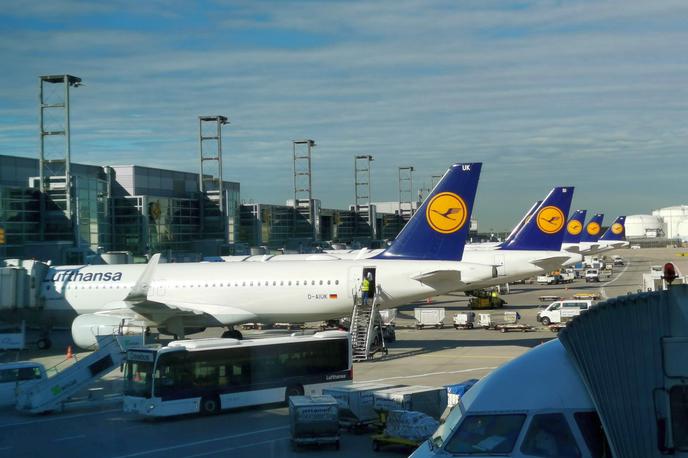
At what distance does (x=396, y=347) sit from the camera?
3975 cm

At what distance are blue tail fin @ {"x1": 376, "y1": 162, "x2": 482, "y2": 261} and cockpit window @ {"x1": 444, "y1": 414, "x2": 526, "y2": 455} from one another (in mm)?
27396

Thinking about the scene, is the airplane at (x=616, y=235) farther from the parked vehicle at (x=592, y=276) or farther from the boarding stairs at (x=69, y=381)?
the boarding stairs at (x=69, y=381)

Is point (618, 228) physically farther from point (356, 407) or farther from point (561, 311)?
point (356, 407)

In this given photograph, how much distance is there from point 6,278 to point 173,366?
20.3 metres

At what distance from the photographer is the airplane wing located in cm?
3553

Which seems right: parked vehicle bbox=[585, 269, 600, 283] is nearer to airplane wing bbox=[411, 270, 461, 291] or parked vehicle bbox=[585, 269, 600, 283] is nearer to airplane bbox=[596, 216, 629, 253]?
airplane bbox=[596, 216, 629, 253]

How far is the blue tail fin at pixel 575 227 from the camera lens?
9156 centimetres

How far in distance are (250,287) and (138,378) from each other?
14.5 meters

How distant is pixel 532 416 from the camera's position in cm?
912

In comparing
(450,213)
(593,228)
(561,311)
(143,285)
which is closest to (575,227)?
(593,228)

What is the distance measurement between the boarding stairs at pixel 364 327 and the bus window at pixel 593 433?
26.7 m

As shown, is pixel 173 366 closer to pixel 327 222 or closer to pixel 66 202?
pixel 66 202

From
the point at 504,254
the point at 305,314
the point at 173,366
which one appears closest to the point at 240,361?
the point at 173,366

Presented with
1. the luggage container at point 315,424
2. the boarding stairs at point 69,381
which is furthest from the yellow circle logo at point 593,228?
the luggage container at point 315,424
